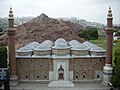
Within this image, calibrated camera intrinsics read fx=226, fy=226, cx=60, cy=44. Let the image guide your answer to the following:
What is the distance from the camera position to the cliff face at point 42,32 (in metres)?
48.7

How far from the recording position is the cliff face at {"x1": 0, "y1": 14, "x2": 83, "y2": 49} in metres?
48.7

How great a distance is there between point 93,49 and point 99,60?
4.43 feet

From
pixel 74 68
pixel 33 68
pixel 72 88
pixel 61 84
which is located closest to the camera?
pixel 72 88

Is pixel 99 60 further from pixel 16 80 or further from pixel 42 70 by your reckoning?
pixel 16 80

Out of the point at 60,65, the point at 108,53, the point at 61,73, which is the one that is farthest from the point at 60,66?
the point at 108,53

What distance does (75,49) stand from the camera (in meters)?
22.5

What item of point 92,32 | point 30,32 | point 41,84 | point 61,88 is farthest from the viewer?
point 92,32

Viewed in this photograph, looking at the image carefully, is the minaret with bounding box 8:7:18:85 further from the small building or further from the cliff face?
the cliff face

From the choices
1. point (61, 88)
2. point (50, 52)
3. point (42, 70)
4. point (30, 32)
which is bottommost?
point (61, 88)

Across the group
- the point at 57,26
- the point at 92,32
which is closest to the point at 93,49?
the point at 57,26

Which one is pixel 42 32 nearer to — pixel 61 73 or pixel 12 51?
pixel 61 73

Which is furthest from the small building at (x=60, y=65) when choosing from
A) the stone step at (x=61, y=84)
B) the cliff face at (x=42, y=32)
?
the cliff face at (x=42, y=32)

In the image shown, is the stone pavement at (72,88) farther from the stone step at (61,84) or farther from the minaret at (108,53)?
the minaret at (108,53)

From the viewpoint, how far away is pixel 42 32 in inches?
1981
